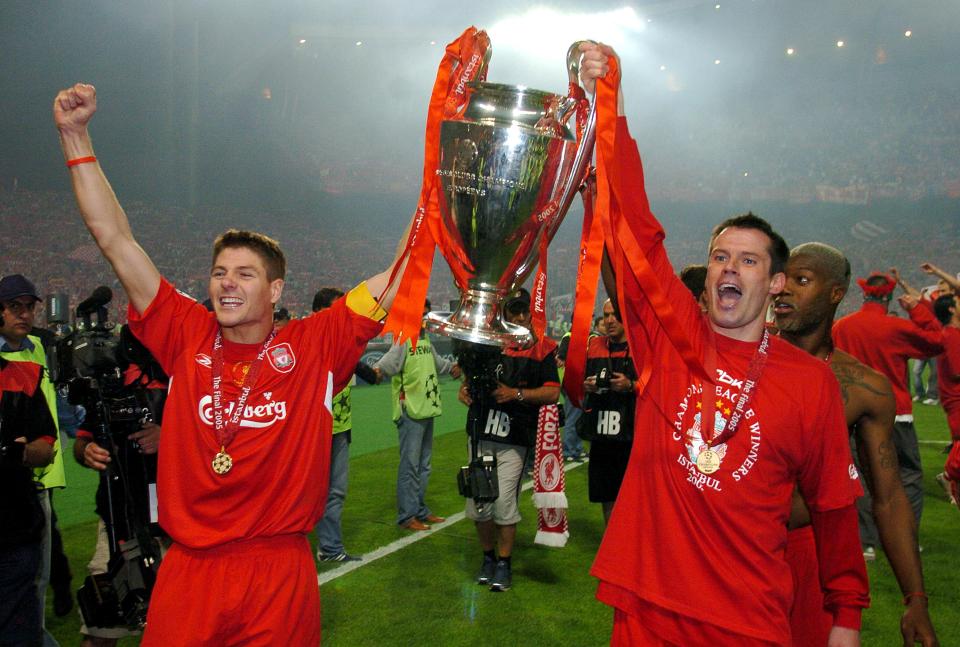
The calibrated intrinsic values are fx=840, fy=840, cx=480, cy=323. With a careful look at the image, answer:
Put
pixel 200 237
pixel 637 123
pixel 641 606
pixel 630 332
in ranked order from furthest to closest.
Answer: pixel 637 123
pixel 200 237
pixel 630 332
pixel 641 606

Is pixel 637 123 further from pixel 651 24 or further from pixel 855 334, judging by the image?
pixel 855 334

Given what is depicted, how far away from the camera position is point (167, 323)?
2824mm

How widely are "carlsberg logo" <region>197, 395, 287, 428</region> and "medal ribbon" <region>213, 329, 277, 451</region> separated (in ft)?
0.05

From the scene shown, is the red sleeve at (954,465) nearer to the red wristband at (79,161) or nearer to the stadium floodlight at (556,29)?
the red wristband at (79,161)

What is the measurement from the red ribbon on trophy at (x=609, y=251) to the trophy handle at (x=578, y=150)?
5 centimetres

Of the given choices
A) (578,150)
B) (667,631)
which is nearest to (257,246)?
(578,150)

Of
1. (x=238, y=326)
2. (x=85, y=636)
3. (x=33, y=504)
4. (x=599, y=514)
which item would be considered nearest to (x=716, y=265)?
(x=238, y=326)

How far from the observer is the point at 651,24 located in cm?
3797

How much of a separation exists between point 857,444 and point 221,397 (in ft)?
7.70

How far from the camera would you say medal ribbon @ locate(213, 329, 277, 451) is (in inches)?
105

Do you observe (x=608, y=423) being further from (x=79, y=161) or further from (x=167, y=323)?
(x=79, y=161)

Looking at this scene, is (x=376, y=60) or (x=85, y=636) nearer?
(x=85, y=636)

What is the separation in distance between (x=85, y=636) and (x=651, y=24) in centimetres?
3837

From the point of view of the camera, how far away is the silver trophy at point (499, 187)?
6.68ft
